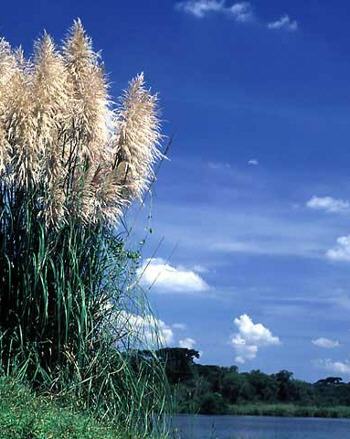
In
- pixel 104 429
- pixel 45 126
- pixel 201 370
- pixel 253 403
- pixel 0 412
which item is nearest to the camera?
pixel 0 412

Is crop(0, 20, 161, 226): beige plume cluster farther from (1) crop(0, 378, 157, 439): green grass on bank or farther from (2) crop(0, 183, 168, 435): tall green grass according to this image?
(1) crop(0, 378, 157, 439): green grass on bank

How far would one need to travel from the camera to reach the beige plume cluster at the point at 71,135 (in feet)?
25.6

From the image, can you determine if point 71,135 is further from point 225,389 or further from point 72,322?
point 225,389

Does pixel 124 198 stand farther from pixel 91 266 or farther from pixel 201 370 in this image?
pixel 201 370

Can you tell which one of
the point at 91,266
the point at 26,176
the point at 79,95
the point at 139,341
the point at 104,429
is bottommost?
the point at 104,429

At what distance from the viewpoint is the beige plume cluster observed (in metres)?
7.80

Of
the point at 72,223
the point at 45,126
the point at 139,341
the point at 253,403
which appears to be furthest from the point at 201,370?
the point at 253,403

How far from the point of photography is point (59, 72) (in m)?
8.04

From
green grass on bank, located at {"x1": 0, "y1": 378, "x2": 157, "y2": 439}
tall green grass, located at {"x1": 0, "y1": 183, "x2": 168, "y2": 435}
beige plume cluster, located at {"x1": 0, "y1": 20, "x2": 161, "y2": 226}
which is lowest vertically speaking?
green grass on bank, located at {"x1": 0, "y1": 378, "x2": 157, "y2": 439}

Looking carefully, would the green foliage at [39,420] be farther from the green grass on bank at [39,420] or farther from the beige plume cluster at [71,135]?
the beige plume cluster at [71,135]

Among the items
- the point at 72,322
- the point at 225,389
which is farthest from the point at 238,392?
the point at 72,322

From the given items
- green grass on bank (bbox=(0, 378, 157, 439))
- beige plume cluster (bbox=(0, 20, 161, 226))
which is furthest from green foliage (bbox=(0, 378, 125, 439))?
beige plume cluster (bbox=(0, 20, 161, 226))

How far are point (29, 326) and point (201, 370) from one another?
8.59ft

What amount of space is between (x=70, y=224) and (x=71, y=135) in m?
0.84
